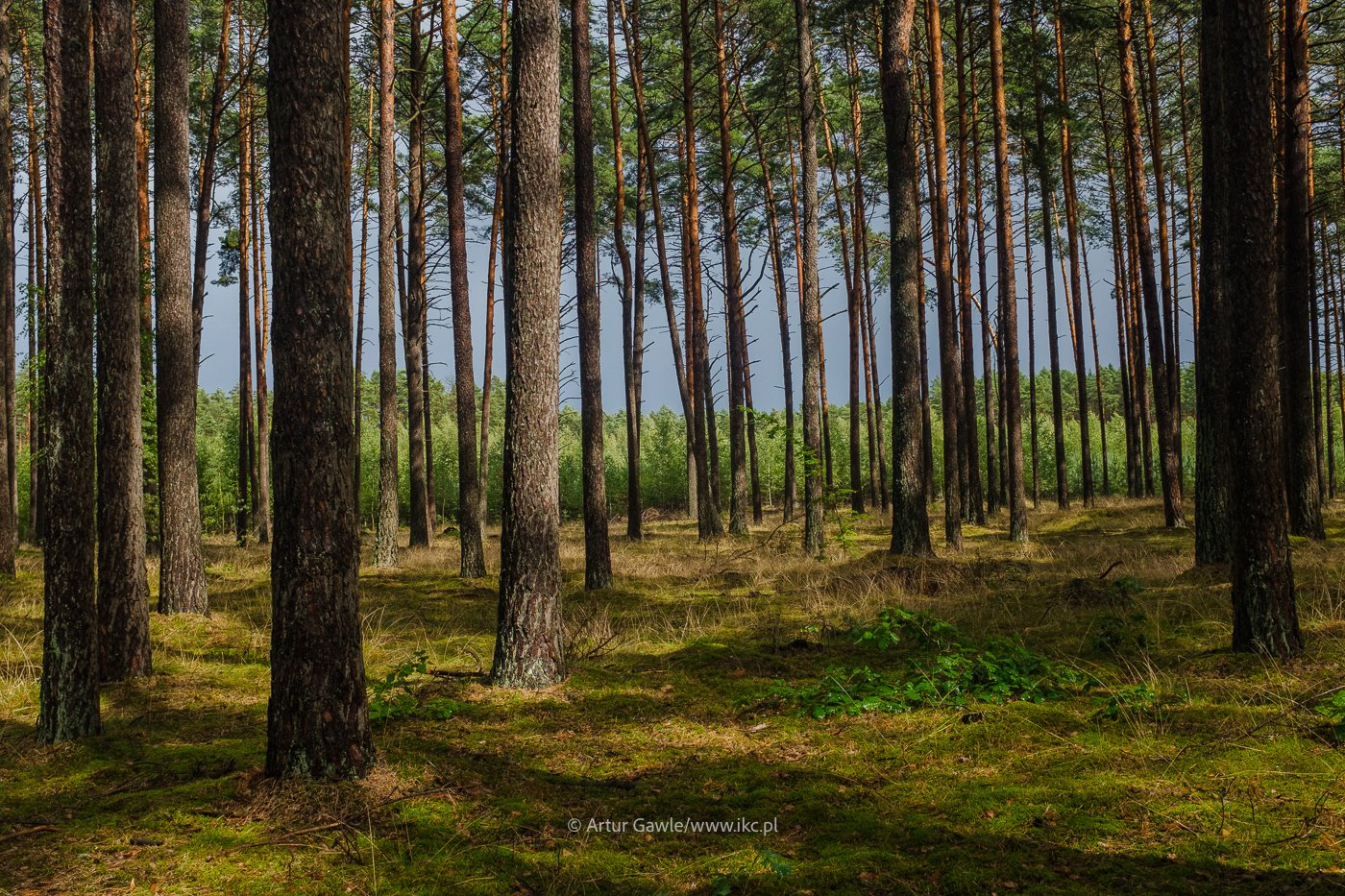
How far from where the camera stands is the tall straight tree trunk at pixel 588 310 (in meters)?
9.62

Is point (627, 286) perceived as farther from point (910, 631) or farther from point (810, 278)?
point (910, 631)

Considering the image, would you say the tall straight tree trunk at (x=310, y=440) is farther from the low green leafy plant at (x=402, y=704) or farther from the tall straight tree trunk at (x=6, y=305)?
the tall straight tree trunk at (x=6, y=305)

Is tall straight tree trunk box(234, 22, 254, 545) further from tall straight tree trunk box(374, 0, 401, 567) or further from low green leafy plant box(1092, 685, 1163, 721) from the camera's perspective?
low green leafy plant box(1092, 685, 1163, 721)

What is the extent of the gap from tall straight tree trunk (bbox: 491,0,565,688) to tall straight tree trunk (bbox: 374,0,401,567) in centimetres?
876

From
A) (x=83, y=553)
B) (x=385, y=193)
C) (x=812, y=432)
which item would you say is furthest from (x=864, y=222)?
(x=83, y=553)

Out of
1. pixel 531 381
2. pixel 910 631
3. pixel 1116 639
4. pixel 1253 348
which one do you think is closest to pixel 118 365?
pixel 531 381

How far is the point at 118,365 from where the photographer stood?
5848 millimetres

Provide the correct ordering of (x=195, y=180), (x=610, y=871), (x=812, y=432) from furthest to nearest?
(x=195, y=180)
(x=812, y=432)
(x=610, y=871)

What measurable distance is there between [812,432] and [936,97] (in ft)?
21.7

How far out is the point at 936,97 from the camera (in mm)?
14094

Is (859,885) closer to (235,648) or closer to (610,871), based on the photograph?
(610,871)

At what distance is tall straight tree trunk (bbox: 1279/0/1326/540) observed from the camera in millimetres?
10500

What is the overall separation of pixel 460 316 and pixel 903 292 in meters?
7.23

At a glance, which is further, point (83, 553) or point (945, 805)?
point (83, 553)
